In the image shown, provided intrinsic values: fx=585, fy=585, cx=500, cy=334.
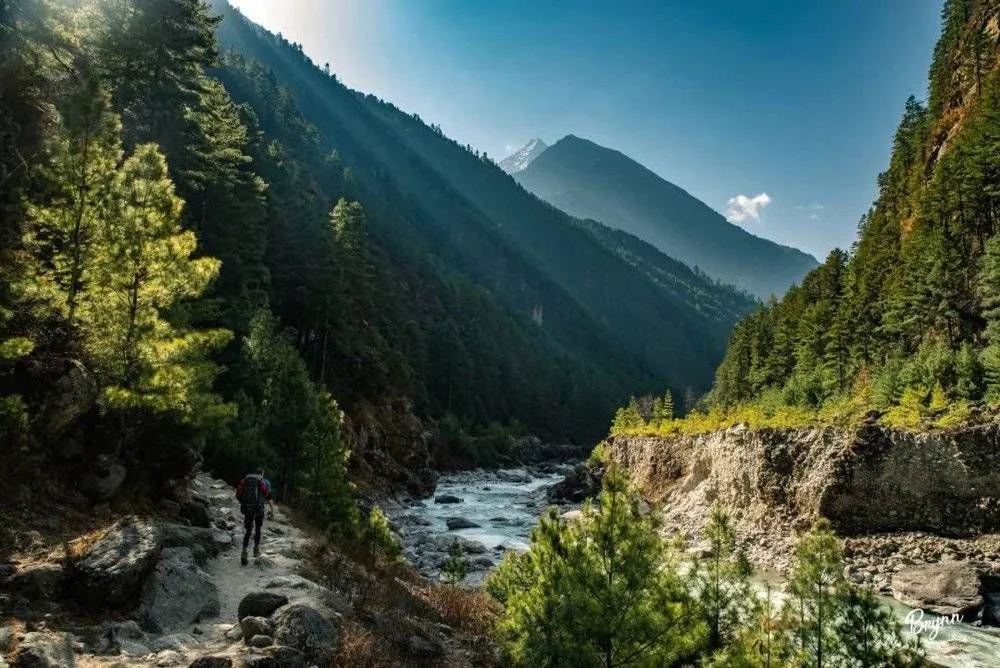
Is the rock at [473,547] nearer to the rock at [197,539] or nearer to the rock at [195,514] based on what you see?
the rock at [195,514]

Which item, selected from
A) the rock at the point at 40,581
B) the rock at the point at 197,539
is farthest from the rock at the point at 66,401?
the rock at the point at 40,581

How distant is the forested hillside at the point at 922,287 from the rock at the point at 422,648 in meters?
26.0

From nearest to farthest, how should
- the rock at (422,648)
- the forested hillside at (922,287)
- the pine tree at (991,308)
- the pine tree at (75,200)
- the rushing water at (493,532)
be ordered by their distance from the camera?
the rock at (422,648) → the pine tree at (75,200) → the rushing water at (493,532) → the pine tree at (991,308) → the forested hillside at (922,287)

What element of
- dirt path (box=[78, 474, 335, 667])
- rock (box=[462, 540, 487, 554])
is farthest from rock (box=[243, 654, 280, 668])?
rock (box=[462, 540, 487, 554])

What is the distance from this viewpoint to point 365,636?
11.3m

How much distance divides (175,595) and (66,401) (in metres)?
6.26

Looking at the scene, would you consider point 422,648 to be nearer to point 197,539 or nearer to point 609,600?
point 609,600

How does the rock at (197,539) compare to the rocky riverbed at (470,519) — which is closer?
the rock at (197,539)

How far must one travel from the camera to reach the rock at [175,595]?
10477 mm

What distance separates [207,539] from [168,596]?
4.08 meters

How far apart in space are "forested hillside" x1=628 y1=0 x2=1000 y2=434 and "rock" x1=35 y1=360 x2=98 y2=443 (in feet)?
109

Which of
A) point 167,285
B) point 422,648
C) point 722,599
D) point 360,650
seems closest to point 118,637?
point 360,650

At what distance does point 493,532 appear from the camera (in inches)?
1732

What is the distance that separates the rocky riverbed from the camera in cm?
3512
